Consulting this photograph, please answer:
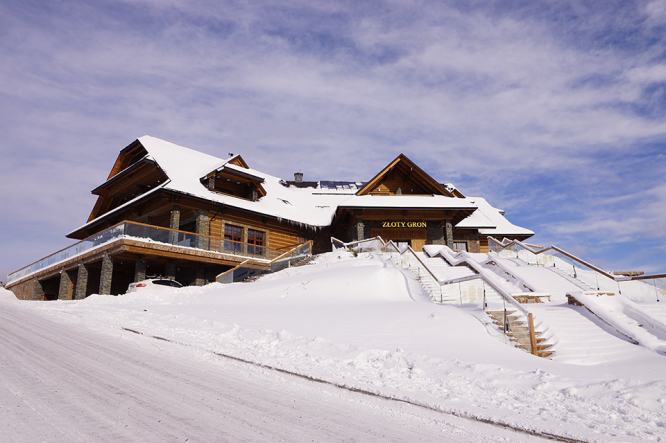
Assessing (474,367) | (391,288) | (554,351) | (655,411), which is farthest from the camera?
(391,288)

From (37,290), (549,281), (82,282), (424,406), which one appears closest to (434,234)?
(549,281)

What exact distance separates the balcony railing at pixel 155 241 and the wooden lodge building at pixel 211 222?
55 mm

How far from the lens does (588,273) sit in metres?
17.8

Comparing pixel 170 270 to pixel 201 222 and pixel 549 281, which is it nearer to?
pixel 201 222

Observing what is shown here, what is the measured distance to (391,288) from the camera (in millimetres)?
15969

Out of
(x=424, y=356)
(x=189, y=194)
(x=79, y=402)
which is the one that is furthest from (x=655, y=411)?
(x=189, y=194)

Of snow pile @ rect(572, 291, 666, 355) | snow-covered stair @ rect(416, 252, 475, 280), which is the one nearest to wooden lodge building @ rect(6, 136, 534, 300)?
snow-covered stair @ rect(416, 252, 475, 280)

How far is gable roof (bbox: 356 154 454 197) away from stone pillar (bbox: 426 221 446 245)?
2.76 metres

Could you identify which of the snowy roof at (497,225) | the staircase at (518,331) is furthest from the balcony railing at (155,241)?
the snowy roof at (497,225)

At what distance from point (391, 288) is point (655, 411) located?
10.7m

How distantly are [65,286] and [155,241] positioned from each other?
24.6 ft

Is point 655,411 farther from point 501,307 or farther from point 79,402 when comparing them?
point 79,402

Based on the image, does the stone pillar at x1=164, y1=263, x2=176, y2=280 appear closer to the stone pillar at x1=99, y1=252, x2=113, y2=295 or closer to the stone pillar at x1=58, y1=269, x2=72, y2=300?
the stone pillar at x1=99, y1=252, x2=113, y2=295

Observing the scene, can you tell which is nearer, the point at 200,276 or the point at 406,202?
the point at 200,276
